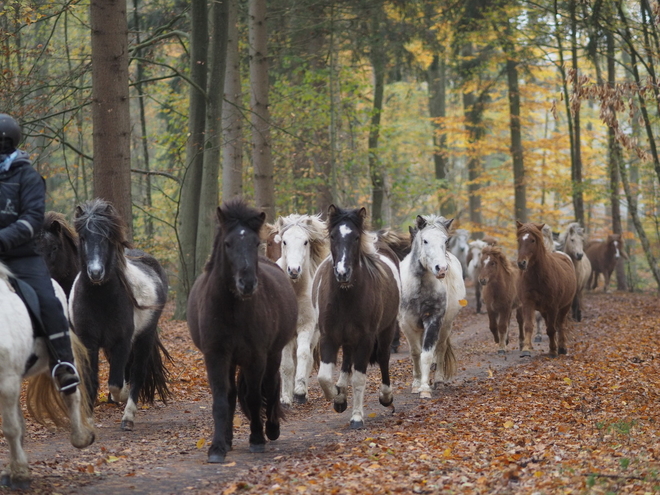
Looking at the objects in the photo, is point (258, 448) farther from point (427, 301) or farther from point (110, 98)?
point (110, 98)

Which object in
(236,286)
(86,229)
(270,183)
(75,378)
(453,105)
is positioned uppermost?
(453,105)

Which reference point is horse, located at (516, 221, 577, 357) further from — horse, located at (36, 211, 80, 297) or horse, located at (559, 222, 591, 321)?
horse, located at (36, 211, 80, 297)

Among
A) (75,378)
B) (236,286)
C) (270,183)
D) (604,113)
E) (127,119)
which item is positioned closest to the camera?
(75,378)

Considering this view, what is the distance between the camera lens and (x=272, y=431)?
7.99 meters

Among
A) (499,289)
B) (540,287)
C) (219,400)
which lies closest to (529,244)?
(540,287)

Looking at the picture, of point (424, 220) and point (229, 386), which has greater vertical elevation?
point (424, 220)

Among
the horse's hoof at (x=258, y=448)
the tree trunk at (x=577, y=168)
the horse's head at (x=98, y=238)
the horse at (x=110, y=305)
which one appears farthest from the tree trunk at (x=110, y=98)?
the tree trunk at (x=577, y=168)

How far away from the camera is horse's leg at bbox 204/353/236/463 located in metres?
6.92

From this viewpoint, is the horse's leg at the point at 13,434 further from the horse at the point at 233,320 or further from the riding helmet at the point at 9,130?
the riding helmet at the point at 9,130

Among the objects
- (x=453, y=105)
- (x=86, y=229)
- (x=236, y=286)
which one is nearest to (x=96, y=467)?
(x=236, y=286)

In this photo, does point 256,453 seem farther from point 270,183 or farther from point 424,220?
point 270,183

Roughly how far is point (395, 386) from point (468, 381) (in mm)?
1138

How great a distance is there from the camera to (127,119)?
1193 cm

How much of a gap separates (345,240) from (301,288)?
7.60 feet
